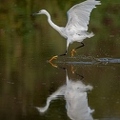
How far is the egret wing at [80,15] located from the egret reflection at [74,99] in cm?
187

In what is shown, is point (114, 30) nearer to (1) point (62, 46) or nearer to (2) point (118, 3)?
(1) point (62, 46)

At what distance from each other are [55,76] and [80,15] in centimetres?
201

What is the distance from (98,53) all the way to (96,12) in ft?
31.3

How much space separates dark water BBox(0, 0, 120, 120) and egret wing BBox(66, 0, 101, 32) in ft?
2.38

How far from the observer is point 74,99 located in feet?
31.8

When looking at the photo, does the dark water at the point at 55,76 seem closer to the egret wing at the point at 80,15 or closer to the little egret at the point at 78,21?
the little egret at the point at 78,21

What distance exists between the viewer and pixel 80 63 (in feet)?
42.7

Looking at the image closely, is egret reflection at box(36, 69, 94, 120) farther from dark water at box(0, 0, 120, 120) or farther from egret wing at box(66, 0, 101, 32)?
egret wing at box(66, 0, 101, 32)

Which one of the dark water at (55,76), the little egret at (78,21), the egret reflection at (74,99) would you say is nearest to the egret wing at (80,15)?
the little egret at (78,21)

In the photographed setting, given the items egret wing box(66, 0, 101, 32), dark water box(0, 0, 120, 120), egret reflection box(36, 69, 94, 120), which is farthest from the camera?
egret wing box(66, 0, 101, 32)

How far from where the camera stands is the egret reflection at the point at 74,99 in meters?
8.72

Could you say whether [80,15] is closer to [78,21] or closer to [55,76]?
[78,21]

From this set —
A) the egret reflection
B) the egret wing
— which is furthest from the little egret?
the egret reflection

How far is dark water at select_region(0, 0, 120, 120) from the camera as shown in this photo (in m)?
8.95
